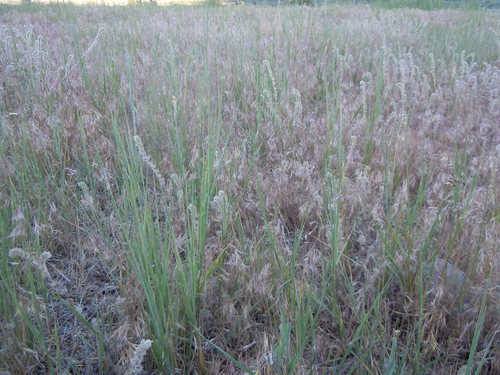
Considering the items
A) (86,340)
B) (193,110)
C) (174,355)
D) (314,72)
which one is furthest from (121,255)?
(314,72)

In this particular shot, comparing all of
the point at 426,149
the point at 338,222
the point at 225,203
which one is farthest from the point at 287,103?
the point at 338,222

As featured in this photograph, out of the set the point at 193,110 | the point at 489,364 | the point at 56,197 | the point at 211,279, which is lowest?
the point at 489,364

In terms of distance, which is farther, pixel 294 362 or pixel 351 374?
pixel 351 374

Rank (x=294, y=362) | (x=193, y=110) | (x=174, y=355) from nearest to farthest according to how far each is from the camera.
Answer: (x=294, y=362), (x=174, y=355), (x=193, y=110)

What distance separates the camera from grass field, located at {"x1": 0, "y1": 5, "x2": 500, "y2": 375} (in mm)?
1013

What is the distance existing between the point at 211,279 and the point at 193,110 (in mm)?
1322

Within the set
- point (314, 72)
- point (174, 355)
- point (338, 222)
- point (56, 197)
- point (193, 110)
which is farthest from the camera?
point (314, 72)

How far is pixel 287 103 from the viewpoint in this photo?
2.36 meters

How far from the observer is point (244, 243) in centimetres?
137

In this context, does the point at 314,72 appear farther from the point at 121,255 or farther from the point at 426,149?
the point at 121,255

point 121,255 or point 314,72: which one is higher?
point 314,72

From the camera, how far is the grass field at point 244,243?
1.01m

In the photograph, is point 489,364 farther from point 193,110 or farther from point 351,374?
point 193,110

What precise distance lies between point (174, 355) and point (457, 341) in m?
0.76
